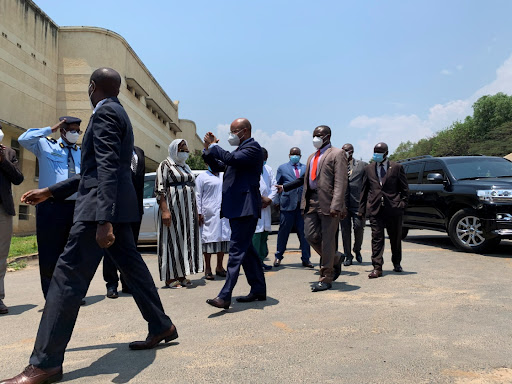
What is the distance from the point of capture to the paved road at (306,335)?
2.77m

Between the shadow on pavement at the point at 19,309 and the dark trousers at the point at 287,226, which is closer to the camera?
the shadow on pavement at the point at 19,309

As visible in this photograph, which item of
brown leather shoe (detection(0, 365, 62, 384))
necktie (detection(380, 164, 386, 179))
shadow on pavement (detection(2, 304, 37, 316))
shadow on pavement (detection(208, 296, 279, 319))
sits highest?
necktie (detection(380, 164, 386, 179))

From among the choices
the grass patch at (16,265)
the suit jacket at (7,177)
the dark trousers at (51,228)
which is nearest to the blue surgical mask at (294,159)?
the dark trousers at (51,228)

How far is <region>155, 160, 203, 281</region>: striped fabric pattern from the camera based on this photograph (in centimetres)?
577

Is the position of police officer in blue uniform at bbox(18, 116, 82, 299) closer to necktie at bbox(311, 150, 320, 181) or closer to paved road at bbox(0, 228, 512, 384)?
paved road at bbox(0, 228, 512, 384)

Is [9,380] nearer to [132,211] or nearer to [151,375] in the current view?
[151,375]

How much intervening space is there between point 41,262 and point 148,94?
1005 inches

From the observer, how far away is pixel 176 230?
5871 millimetres

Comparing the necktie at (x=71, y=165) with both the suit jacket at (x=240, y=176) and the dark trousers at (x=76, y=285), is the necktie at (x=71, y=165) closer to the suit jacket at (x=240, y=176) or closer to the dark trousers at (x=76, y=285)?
the suit jacket at (x=240, y=176)

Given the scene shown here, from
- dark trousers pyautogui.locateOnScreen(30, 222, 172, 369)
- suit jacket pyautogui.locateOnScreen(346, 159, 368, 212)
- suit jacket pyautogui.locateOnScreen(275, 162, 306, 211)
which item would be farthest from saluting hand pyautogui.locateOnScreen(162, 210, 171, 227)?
suit jacket pyautogui.locateOnScreen(346, 159, 368, 212)

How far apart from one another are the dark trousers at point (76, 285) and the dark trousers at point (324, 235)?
253 centimetres

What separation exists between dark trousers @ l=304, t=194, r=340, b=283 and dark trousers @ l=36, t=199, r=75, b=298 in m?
2.75

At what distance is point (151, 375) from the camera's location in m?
2.79

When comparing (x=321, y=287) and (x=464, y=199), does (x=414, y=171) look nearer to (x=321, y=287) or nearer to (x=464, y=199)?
(x=464, y=199)
